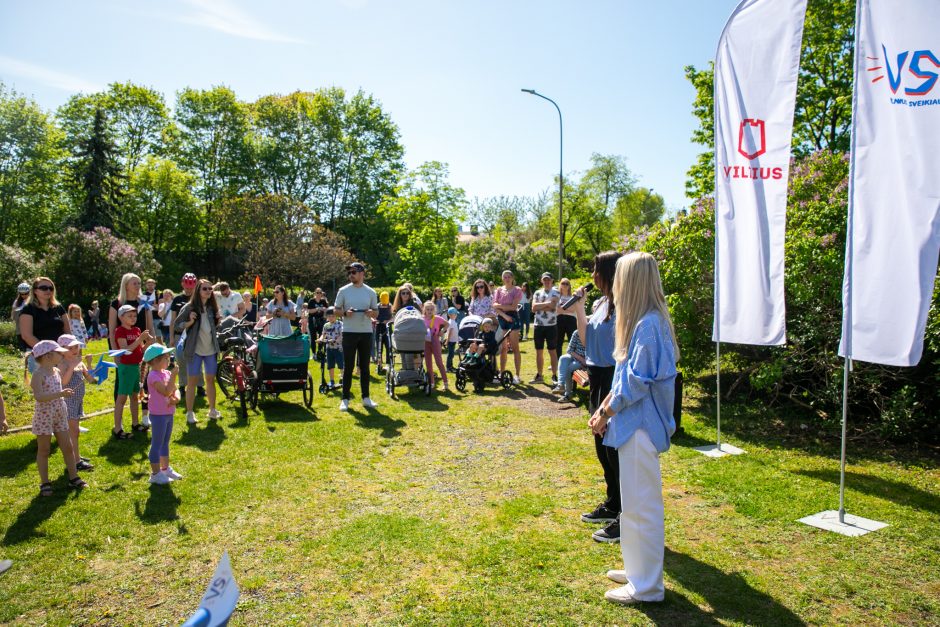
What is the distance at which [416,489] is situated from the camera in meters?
5.59

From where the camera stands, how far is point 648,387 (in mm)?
3396

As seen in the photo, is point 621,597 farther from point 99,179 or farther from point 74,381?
point 99,179

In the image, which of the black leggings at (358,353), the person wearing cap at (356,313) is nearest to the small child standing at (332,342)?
the black leggings at (358,353)

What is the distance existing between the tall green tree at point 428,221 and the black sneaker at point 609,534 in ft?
88.7

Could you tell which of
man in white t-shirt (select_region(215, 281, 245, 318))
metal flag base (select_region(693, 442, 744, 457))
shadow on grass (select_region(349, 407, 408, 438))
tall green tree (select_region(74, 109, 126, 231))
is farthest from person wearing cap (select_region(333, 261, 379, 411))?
tall green tree (select_region(74, 109, 126, 231))

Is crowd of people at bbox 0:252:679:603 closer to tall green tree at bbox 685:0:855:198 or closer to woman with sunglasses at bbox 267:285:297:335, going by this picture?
woman with sunglasses at bbox 267:285:297:335

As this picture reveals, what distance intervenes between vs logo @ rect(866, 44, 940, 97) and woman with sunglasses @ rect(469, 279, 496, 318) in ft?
25.1

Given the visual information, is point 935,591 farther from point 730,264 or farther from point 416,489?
point 416,489

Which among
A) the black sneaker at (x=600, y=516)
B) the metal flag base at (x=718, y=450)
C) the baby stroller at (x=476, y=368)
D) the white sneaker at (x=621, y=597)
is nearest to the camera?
the white sneaker at (x=621, y=597)

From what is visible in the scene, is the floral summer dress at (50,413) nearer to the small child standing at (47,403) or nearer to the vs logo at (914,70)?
the small child standing at (47,403)

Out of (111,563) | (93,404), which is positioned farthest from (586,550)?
(93,404)

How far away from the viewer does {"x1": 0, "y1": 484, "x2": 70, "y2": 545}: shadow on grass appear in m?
4.50

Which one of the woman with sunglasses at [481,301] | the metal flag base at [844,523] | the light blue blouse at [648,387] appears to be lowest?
the metal flag base at [844,523]

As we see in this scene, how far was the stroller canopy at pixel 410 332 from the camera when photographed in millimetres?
9977
